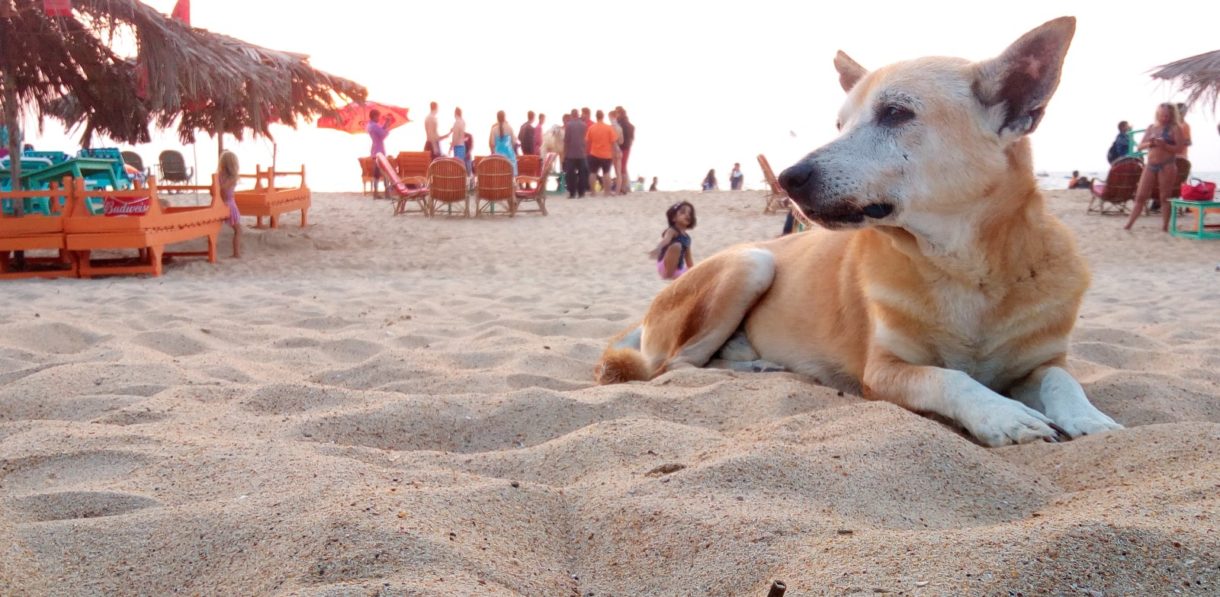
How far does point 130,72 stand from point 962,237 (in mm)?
11330

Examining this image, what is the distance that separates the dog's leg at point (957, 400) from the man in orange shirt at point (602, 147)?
56.2 feet

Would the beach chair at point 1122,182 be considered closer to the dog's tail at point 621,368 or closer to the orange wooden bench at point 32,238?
the dog's tail at point 621,368

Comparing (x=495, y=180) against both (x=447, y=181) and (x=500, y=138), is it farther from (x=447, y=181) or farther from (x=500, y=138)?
(x=500, y=138)

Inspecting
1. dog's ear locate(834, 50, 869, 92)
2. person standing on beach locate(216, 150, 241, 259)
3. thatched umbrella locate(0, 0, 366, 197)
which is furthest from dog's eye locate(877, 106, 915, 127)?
thatched umbrella locate(0, 0, 366, 197)

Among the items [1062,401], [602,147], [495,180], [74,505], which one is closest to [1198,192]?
[495,180]

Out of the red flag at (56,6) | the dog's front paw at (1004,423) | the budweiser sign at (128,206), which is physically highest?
the red flag at (56,6)

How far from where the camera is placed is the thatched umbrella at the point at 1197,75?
42.4 ft

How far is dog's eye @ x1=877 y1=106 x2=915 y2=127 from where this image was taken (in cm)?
287

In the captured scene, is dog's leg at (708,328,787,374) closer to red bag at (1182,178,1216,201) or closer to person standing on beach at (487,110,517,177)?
red bag at (1182,178,1216,201)

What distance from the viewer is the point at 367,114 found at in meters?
20.2

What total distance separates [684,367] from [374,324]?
7.78 feet

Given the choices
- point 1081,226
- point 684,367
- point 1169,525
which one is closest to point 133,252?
point 684,367

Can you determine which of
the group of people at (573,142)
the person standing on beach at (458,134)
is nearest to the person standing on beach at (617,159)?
the group of people at (573,142)

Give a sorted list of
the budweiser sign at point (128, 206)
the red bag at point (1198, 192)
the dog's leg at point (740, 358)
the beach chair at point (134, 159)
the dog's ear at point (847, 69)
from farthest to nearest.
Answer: the beach chair at point (134, 159) < the red bag at point (1198, 192) < the budweiser sign at point (128, 206) < the dog's leg at point (740, 358) < the dog's ear at point (847, 69)
